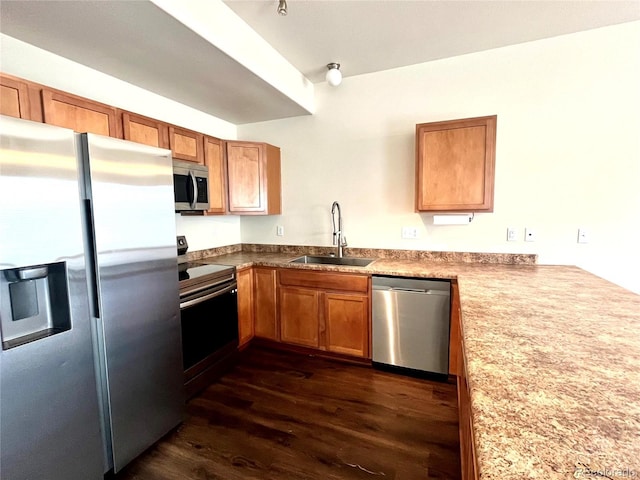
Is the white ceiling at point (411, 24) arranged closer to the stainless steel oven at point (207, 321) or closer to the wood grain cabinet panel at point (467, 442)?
the stainless steel oven at point (207, 321)

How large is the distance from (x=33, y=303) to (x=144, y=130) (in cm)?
138

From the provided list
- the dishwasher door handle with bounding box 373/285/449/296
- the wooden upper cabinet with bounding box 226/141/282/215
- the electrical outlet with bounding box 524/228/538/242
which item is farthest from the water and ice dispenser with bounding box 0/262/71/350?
the electrical outlet with bounding box 524/228/538/242

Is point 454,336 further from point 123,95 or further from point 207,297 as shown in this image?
point 123,95

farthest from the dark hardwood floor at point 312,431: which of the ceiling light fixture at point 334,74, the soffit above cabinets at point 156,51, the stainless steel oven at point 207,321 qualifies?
the ceiling light fixture at point 334,74

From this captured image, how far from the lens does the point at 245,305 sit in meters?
2.88

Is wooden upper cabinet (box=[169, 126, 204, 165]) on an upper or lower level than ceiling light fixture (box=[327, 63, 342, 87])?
lower

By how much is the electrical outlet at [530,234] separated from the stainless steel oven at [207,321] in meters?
2.48

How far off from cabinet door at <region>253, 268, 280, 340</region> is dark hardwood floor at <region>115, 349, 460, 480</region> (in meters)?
→ 0.44

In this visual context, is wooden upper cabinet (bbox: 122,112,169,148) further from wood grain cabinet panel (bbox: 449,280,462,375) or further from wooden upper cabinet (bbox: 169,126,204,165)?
wood grain cabinet panel (bbox: 449,280,462,375)

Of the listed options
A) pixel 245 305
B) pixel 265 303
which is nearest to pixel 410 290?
pixel 265 303

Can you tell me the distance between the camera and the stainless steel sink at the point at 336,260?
2982mm

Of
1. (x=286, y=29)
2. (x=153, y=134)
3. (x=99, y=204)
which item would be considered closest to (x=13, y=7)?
(x=153, y=134)

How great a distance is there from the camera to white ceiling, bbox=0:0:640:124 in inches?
64.3

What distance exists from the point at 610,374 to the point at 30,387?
6.59 feet
